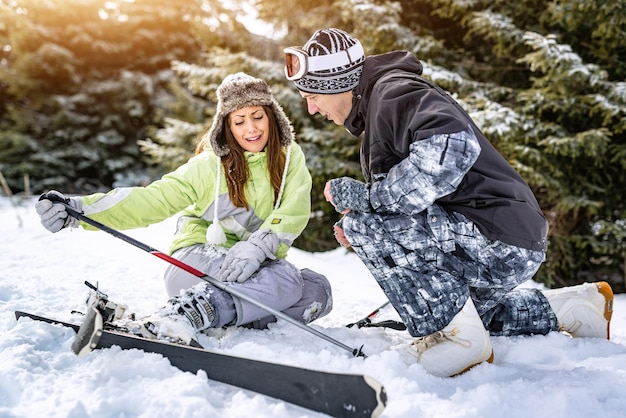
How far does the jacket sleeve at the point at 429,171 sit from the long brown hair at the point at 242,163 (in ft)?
2.86

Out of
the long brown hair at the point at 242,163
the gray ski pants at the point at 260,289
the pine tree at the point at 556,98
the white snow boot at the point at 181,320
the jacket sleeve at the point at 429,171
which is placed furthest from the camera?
the pine tree at the point at 556,98

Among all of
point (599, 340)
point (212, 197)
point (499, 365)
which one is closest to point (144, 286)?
point (212, 197)

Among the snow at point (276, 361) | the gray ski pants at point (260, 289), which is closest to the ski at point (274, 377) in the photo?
the snow at point (276, 361)

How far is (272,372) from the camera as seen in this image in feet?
4.64

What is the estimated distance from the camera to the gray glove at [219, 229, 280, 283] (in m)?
2.05

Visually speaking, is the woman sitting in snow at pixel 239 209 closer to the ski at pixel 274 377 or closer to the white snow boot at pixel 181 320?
the white snow boot at pixel 181 320

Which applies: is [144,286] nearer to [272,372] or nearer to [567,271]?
[272,372]

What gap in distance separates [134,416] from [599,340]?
6.29 feet

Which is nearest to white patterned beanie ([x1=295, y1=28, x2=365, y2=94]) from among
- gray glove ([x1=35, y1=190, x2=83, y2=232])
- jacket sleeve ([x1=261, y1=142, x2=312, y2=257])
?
jacket sleeve ([x1=261, y1=142, x2=312, y2=257])

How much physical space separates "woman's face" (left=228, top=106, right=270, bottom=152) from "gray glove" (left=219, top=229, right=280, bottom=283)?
496 millimetres

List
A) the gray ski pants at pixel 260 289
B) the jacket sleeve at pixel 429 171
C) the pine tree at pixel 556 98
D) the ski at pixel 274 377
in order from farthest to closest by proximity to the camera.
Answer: the pine tree at pixel 556 98
the gray ski pants at pixel 260 289
the jacket sleeve at pixel 429 171
the ski at pixel 274 377

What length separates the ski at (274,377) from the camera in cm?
128

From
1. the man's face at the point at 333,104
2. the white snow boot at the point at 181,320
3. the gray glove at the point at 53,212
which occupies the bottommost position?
the white snow boot at the point at 181,320

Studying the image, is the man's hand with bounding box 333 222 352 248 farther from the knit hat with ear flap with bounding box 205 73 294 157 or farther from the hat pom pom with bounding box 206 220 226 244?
the knit hat with ear flap with bounding box 205 73 294 157
